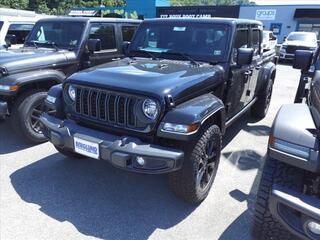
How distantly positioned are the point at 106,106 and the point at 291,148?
5.54ft

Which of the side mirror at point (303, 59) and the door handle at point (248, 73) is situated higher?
the side mirror at point (303, 59)

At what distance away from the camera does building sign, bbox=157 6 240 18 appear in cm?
3042

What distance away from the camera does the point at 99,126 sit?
308cm

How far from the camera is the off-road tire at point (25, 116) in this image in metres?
4.38

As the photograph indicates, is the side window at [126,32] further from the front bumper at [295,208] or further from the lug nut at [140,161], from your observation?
the front bumper at [295,208]

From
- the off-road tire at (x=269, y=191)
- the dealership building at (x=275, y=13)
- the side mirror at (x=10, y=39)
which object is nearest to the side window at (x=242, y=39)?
the off-road tire at (x=269, y=191)

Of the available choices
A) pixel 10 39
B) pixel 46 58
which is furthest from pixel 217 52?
pixel 10 39

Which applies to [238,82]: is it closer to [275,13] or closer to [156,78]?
[156,78]

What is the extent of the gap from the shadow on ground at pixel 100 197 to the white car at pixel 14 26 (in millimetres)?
3678

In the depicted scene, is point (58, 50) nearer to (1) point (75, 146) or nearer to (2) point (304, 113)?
(1) point (75, 146)

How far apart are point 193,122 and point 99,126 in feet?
3.23

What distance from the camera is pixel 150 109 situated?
2789 millimetres

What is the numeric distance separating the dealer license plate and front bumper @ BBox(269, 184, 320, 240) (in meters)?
1.53

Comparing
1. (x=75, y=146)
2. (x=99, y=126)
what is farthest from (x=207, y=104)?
(x=75, y=146)
